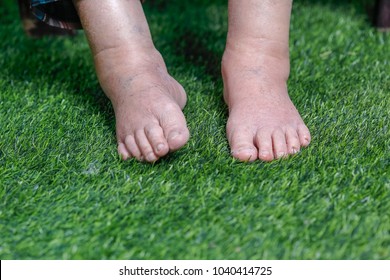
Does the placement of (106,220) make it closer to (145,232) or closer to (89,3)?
A: (145,232)

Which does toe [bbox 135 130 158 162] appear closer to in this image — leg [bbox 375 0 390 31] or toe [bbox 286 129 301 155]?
toe [bbox 286 129 301 155]

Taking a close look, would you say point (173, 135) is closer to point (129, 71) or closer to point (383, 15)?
point (129, 71)

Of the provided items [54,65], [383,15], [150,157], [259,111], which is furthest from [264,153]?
[383,15]

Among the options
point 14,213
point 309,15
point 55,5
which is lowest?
point 309,15

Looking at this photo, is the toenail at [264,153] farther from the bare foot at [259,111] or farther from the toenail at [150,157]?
the toenail at [150,157]

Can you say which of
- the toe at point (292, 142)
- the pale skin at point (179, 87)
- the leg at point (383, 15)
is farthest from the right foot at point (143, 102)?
the leg at point (383, 15)
